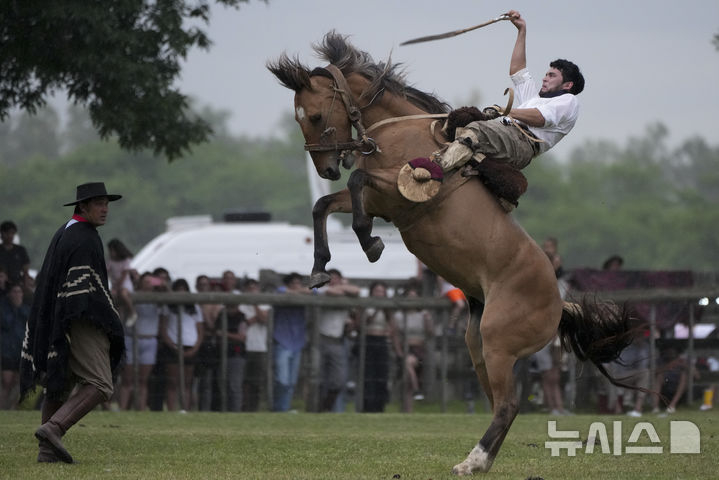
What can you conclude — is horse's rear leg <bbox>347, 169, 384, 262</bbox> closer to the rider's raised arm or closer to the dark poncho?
the rider's raised arm

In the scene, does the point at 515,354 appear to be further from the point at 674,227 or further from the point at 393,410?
the point at 674,227

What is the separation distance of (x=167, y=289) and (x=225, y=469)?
7615 millimetres

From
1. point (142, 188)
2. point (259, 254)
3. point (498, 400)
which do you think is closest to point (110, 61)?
point (498, 400)

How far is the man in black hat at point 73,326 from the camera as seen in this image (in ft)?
28.9

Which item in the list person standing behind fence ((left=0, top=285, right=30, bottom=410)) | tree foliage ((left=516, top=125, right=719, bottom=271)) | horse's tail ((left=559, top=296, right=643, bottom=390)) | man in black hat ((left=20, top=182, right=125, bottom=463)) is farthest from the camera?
tree foliage ((left=516, top=125, right=719, bottom=271))

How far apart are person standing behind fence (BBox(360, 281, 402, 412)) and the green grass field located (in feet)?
6.69

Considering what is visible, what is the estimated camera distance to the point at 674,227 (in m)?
77.2

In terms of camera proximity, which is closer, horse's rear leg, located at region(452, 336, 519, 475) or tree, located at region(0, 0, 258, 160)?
horse's rear leg, located at region(452, 336, 519, 475)

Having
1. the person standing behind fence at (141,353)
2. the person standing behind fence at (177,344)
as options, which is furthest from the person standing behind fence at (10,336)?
the person standing behind fence at (177,344)

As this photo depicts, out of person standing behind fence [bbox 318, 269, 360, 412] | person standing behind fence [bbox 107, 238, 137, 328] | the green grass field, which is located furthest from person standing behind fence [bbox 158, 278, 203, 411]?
person standing behind fence [bbox 318, 269, 360, 412]

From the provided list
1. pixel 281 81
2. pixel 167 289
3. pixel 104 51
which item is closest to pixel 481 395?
pixel 167 289

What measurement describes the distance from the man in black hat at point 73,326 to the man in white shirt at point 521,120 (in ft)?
9.10

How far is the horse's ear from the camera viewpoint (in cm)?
926

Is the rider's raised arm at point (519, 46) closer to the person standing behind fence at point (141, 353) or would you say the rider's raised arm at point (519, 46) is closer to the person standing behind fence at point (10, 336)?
the person standing behind fence at point (141, 353)
